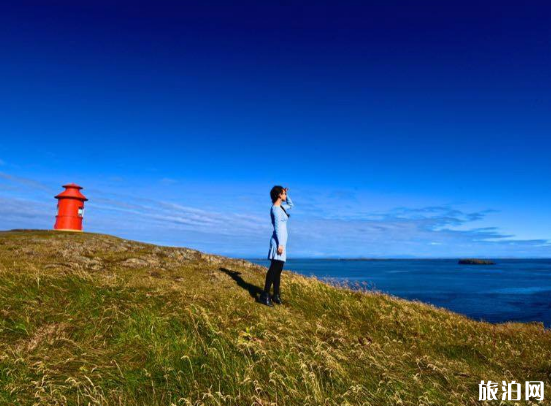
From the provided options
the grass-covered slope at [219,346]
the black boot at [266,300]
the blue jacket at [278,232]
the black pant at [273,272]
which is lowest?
the grass-covered slope at [219,346]

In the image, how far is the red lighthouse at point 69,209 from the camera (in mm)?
25438

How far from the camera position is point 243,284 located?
11.4m

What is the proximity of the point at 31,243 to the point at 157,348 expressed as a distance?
1250 centimetres

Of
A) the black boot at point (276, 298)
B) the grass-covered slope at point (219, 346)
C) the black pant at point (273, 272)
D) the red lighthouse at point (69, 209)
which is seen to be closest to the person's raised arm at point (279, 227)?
the black pant at point (273, 272)

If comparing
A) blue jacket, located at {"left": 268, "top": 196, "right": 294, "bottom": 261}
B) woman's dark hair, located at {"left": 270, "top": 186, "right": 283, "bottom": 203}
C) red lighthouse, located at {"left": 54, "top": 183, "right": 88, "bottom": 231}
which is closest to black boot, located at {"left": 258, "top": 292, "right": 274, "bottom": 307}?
blue jacket, located at {"left": 268, "top": 196, "right": 294, "bottom": 261}

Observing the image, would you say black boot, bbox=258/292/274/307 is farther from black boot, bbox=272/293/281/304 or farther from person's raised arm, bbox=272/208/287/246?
person's raised arm, bbox=272/208/287/246

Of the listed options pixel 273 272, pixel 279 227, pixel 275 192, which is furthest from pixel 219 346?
pixel 275 192

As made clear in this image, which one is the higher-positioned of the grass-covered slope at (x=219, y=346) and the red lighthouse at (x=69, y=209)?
the red lighthouse at (x=69, y=209)

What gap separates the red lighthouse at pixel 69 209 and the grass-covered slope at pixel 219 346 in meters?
15.4

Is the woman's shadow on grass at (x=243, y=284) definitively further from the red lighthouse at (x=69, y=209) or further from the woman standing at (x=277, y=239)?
the red lighthouse at (x=69, y=209)

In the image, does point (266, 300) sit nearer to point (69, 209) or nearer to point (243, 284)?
point (243, 284)

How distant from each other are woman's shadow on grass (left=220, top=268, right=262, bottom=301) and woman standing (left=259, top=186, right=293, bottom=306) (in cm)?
74

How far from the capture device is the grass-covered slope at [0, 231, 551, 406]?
4.84 metres

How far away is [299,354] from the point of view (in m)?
5.96
